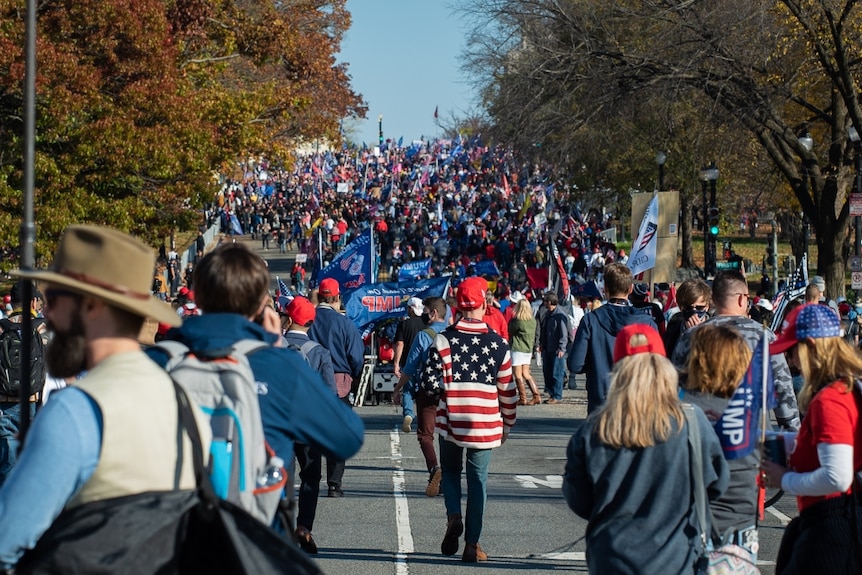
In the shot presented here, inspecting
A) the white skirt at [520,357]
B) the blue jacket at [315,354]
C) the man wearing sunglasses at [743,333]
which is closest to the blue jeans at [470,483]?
the blue jacket at [315,354]

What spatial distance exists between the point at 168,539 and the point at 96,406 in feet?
1.19

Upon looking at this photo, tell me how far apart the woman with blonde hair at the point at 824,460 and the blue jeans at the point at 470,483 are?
342cm

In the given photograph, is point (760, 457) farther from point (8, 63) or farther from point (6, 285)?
point (6, 285)

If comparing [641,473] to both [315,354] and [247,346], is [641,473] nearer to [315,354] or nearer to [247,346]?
[247,346]

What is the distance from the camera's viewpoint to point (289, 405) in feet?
13.1

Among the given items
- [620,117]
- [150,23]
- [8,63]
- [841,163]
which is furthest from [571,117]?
[8,63]

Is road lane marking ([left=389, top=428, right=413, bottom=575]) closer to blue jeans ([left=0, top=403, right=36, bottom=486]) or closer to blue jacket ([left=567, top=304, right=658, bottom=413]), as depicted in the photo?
blue jacket ([left=567, top=304, right=658, bottom=413])

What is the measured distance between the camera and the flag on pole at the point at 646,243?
18.8m

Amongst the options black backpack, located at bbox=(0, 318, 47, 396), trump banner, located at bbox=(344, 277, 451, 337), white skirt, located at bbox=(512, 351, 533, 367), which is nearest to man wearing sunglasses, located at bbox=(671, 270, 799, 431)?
black backpack, located at bbox=(0, 318, 47, 396)

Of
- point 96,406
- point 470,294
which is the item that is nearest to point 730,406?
point 96,406

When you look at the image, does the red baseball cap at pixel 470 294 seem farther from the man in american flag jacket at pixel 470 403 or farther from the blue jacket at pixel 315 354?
the blue jacket at pixel 315 354

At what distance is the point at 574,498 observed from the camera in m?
4.91

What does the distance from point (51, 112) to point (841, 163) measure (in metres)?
16.1

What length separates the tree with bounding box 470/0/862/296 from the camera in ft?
84.4
